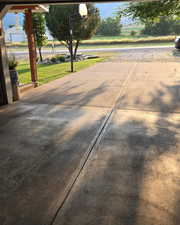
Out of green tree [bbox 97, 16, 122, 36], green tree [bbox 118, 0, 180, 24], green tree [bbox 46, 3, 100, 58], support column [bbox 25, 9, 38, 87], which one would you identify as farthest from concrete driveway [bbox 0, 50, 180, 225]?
green tree [bbox 97, 16, 122, 36]

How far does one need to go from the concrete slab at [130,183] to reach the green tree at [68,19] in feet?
50.8

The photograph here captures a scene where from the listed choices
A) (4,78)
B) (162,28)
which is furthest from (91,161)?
(162,28)

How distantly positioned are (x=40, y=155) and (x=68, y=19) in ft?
52.9

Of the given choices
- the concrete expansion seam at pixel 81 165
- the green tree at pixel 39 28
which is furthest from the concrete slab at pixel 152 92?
the green tree at pixel 39 28

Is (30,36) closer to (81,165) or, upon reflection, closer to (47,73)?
(47,73)

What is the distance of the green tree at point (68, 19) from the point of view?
18.0m

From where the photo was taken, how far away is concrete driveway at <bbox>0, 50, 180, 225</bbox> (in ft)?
8.66

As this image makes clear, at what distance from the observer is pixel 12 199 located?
287 cm

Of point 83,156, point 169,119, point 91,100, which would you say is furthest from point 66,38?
point 83,156

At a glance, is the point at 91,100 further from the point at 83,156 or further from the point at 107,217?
the point at 107,217

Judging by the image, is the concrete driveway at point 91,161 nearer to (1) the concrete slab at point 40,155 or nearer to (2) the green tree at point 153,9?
(1) the concrete slab at point 40,155

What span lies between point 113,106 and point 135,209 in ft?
14.0

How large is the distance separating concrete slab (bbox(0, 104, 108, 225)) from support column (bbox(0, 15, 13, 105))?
70 centimetres

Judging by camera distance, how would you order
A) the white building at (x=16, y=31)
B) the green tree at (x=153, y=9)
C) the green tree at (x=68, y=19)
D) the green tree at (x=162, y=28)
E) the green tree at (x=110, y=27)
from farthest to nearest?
the green tree at (x=110, y=27)
the green tree at (x=162, y=28)
the white building at (x=16, y=31)
the green tree at (x=68, y=19)
the green tree at (x=153, y=9)
